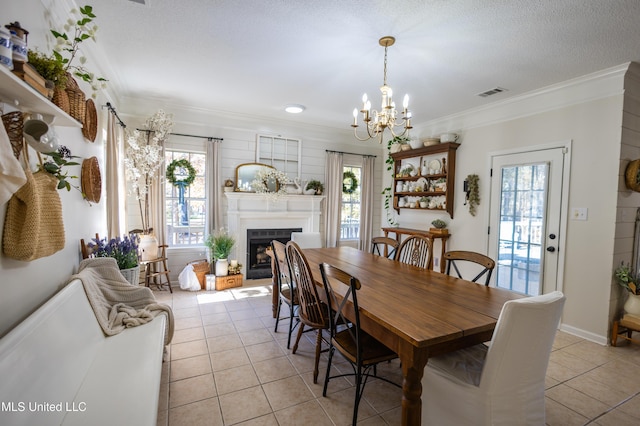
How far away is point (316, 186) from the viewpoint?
5.21 metres

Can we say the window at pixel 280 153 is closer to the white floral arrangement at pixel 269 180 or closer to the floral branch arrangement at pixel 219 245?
the white floral arrangement at pixel 269 180

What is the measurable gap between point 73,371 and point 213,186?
335 centimetres

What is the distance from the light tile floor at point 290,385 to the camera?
6.15 ft

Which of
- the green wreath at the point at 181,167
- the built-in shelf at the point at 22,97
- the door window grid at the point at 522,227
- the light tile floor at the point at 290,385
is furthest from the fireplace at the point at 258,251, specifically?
the built-in shelf at the point at 22,97

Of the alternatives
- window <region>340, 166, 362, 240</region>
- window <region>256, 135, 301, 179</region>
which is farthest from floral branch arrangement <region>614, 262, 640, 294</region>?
window <region>256, 135, 301, 179</region>

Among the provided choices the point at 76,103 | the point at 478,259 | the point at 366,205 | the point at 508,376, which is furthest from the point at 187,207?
the point at 508,376

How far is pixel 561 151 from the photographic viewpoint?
321 cm

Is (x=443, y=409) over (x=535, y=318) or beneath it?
beneath

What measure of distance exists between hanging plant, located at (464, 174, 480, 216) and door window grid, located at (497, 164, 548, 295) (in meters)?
0.32

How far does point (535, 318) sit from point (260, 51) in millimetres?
2723

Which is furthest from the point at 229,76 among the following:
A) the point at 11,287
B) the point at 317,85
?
the point at 11,287

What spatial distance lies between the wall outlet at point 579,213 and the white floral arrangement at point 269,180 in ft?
12.0

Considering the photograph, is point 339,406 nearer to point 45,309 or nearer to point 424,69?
point 45,309

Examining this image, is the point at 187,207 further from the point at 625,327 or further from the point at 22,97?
the point at 625,327
